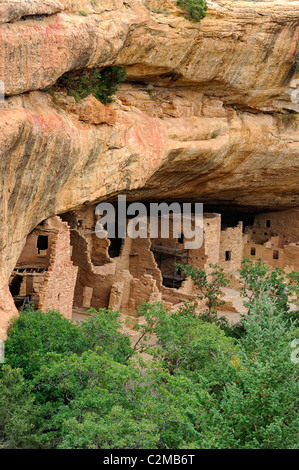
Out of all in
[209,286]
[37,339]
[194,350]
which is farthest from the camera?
[209,286]

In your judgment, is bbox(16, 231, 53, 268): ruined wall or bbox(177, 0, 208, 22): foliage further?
bbox(16, 231, 53, 268): ruined wall

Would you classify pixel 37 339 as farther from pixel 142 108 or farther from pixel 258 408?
pixel 142 108

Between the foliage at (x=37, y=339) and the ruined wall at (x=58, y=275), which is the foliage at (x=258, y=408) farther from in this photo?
the ruined wall at (x=58, y=275)

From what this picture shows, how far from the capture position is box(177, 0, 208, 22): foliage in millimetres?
18609

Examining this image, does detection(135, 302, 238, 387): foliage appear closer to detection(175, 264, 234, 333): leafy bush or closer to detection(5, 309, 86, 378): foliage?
detection(5, 309, 86, 378): foliage

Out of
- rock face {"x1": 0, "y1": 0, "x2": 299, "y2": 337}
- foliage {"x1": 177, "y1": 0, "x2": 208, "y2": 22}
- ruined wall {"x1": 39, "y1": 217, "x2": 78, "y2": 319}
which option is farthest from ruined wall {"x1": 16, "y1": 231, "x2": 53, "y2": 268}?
foliage {"x1": 177, "y1": 0, "x2": 208, "y2": 22}

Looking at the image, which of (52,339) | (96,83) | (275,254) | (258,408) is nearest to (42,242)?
(96,83)

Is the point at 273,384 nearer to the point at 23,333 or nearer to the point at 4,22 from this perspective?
the point at 23,333

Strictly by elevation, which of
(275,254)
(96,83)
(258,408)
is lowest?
(258,408)

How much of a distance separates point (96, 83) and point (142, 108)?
104 inches

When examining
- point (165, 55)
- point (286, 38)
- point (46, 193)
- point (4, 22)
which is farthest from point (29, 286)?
point (286, 38)

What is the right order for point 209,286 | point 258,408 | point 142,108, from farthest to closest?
point 209,286 < point 142,108 < point 258,408

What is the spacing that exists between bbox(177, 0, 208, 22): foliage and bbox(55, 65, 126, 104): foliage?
2.41 m

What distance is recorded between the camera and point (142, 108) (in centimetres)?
2031
